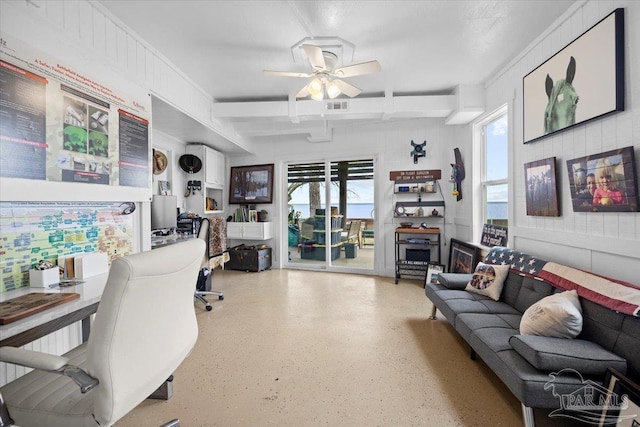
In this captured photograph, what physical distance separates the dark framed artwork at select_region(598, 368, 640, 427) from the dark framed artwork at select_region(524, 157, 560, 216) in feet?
4.94

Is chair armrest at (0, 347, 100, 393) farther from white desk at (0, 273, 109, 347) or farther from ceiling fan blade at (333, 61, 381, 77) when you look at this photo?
ceiling fan blade at (333, 61, 381, 77)

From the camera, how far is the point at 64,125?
6.28 ft

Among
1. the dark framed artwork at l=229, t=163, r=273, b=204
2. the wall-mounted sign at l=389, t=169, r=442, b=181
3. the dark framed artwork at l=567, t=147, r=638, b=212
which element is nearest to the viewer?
the dark framed artwork at l=567, t=147, r=638, b=212

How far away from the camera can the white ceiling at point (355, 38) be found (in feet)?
7.45

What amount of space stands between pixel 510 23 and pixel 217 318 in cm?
410

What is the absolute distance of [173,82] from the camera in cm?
316

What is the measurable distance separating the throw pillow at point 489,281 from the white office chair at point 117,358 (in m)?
2.64

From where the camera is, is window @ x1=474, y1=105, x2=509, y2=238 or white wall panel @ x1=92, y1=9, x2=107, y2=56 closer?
white wall panel @ x1=92, y1=9, x2=107, y2=56

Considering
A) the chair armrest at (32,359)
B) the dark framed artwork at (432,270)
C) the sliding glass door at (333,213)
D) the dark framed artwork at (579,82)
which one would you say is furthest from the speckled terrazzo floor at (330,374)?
the dark framed artwork at (579,82)

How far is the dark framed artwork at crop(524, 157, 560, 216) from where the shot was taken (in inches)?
97.8

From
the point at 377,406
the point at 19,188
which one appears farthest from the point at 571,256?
the point at 19,188

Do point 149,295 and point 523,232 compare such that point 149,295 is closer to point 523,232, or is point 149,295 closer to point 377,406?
point 377,406

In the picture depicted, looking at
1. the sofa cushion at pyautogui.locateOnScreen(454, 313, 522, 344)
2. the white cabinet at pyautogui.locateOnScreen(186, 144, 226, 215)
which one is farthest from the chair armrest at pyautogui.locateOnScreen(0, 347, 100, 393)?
the white cabinet at pyautogui.locateOnScreen(186, 144, 226, 215)

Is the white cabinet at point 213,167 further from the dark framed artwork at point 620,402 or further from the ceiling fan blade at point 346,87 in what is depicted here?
the dark framed artwork at point 620,402
